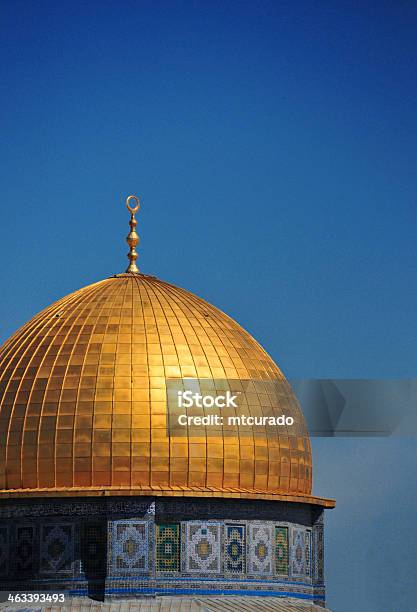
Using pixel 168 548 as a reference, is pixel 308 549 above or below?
above

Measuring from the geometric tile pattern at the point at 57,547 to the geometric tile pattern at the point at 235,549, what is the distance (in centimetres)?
377

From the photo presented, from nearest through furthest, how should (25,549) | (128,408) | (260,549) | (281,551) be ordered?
(25,549)
(128,408)
(260,549)
(281,551)

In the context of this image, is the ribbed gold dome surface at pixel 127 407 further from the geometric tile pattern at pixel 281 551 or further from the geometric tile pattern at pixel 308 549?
the geometric tile pattern at pixel 308 549

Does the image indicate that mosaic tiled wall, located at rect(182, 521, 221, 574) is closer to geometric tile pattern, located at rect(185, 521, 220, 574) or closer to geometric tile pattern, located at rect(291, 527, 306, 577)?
geometric tile pattern, located at rect(185, 521, 220, 574)

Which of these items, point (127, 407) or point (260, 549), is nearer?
point (127, 407)

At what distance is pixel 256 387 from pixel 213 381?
142 cm

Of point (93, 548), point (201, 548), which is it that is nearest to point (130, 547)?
point (93, 548)

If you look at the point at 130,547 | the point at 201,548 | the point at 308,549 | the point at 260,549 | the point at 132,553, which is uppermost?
the point at 308,549

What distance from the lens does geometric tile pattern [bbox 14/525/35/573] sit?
193 feet

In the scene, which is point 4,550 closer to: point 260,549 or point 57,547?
point 57,547

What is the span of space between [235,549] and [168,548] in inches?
69.7

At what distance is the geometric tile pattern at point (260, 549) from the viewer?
196 ft

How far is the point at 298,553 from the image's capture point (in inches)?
2405

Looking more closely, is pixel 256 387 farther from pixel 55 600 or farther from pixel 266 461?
pixel 55 600
